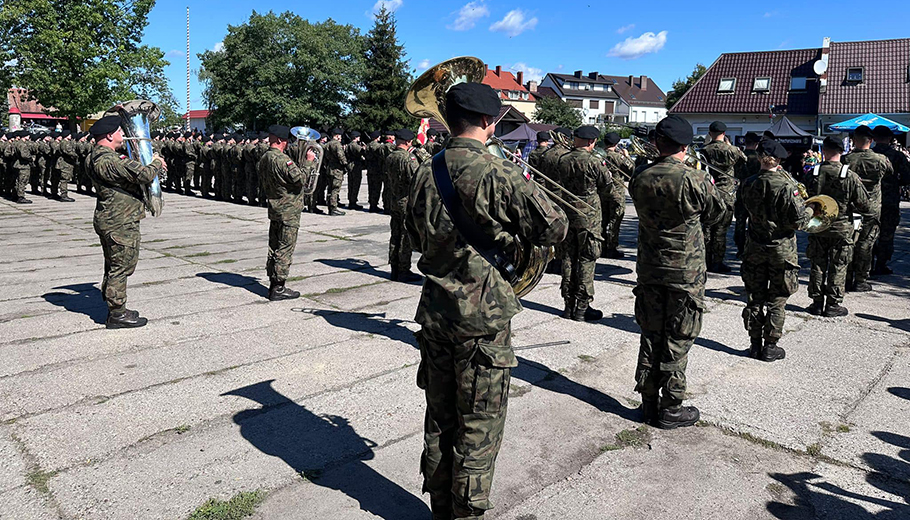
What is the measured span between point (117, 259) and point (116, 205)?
0.55 meters

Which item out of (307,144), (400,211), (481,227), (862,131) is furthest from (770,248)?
(307,144)

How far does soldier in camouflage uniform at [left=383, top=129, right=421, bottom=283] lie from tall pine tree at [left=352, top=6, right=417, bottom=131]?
121 feet

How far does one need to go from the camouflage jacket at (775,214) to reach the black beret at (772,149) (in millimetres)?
208

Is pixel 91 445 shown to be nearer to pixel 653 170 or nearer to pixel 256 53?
pixel 653 170

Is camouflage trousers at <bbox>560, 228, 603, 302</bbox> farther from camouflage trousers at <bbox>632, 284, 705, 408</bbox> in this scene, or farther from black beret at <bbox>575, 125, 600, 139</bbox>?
camouflage trousers at <bbox>632, 284, 705, 408</bbox>

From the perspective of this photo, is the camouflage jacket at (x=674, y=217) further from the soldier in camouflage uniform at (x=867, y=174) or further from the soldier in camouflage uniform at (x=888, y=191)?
the soldier in camouflage uniform at (x=888, y=191)

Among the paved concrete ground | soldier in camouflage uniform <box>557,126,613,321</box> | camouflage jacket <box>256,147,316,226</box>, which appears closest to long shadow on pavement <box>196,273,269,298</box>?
the paved concrete ground

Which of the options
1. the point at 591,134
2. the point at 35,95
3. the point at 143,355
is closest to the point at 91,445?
the point at 143,355

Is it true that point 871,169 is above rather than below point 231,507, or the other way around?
above

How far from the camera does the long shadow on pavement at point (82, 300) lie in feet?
24.0

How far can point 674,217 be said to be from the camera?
15.7 ft

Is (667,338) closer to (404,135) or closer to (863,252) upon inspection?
(863,252)

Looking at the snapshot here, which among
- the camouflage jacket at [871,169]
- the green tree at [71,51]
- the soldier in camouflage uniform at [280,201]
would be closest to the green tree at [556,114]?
the green tree at [71,51]

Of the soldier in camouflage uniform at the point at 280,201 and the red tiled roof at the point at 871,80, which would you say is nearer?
the soldier in camouflage uniform at the point at 280,201
